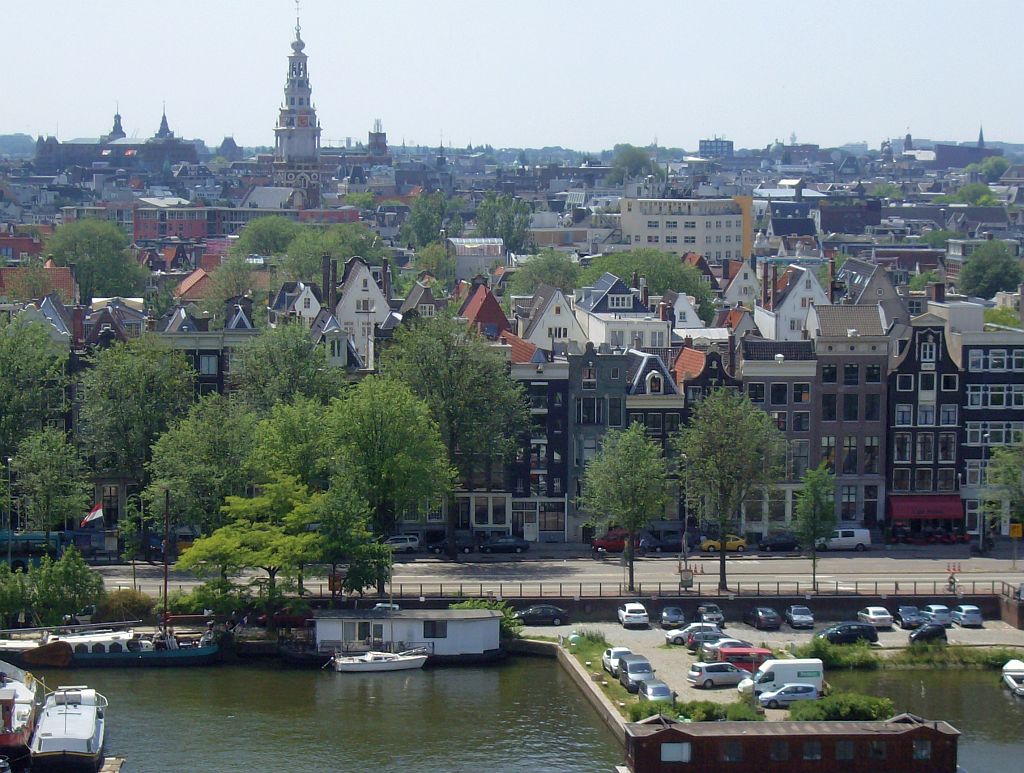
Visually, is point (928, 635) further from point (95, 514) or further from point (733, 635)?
point (95, 514)

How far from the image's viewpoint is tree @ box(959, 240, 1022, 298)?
172375mm

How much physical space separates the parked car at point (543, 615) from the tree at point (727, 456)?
7523mm

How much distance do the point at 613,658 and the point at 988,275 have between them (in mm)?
123594

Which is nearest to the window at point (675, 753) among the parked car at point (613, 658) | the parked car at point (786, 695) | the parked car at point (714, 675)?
the parked car at point (786, 695)

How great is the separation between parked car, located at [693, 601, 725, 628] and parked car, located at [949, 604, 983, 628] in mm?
7905

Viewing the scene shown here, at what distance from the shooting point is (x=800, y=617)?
63.7 metres

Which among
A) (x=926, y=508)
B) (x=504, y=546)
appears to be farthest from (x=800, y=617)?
(x=926, y=508)

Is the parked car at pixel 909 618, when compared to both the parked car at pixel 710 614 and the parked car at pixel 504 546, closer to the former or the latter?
the parked car at pixel 710 614

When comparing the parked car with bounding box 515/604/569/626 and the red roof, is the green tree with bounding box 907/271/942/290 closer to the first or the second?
the red roof

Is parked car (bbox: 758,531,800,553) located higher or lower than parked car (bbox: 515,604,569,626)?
higher

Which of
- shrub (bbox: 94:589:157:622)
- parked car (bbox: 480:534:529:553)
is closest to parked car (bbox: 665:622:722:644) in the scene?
parked car (bbox: 480:534:529:553)

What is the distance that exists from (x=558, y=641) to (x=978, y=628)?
567 inches

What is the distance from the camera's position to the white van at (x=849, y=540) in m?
74.8

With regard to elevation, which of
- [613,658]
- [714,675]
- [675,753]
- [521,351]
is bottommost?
[675,753]
